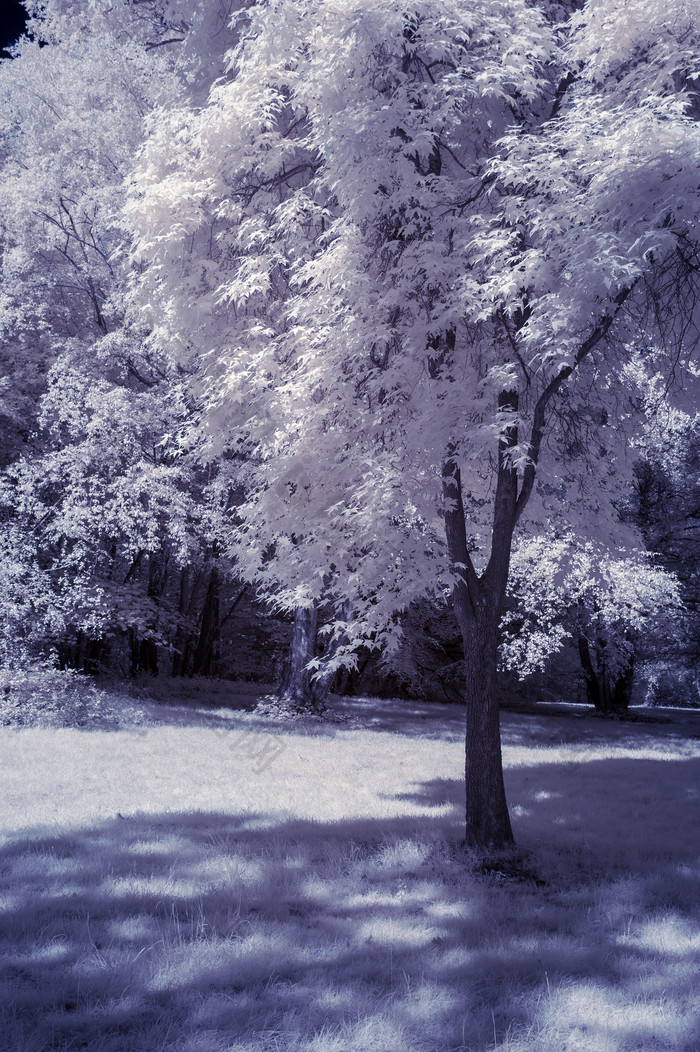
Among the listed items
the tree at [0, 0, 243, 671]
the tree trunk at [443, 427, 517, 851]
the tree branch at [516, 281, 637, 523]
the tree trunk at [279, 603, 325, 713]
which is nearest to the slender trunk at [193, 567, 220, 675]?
the tree at [0, 0, 243, 671]

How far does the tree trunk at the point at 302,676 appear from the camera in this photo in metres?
19.9

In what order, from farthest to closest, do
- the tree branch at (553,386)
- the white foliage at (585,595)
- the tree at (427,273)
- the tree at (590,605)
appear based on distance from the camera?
the white foliage at (585,595) → the tree at (590,605) → the tree branch at (553,386) → the tree at (427,273)

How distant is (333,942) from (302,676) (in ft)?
49.9

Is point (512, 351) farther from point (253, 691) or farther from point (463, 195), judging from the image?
point (253, 691)

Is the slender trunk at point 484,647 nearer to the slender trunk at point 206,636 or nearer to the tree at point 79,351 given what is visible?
the tree at point 79,351

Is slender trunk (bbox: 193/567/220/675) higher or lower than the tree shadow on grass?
higher

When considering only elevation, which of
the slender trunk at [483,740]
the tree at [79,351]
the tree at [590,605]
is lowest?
the slender trunk at [483,740]

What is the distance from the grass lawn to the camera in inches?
158

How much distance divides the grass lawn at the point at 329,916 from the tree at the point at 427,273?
1.56 m

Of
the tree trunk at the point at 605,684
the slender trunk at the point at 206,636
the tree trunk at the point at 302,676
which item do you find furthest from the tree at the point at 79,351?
the tree trunk at the point at 605,684

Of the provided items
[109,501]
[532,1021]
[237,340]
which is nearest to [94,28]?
[109,501]

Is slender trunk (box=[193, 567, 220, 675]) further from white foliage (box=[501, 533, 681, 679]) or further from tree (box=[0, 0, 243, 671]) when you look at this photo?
white foliage (box=[501, 533, 681, 679])

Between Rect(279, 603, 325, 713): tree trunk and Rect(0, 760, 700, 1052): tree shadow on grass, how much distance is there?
11.5 m

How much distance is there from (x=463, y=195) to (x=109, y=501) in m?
11.6
